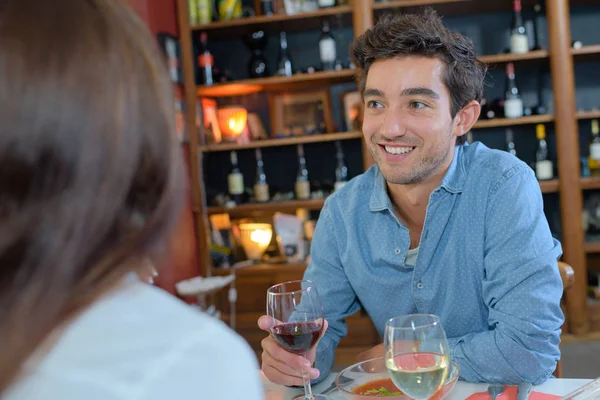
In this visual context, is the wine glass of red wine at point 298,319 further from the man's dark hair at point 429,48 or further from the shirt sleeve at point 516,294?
the man's dark hair at point 429,48

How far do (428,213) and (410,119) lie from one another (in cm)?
26

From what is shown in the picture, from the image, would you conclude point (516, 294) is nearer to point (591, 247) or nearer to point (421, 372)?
point (421, 372)

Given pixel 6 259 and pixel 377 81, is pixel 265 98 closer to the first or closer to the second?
pixel 377 81

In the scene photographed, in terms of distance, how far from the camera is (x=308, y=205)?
3.85 m

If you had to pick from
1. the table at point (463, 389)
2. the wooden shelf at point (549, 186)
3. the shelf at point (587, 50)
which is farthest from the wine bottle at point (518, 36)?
the table at point (463, 389)

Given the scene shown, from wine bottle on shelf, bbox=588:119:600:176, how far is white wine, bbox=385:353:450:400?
3189mm

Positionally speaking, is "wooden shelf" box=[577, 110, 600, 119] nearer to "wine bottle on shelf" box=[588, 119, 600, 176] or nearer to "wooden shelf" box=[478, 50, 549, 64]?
"wine bottle on shelf" box=[588, 119, 600, 176]

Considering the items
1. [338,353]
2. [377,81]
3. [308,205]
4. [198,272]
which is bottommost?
[338,353]

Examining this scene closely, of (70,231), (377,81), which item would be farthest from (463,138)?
(70,231)

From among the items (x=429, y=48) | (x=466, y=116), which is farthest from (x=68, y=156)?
(x=466, y=116)

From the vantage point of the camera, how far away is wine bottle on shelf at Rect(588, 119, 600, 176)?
147 inches

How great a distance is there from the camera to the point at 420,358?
0.93 meters

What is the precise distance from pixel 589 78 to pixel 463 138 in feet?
8.26

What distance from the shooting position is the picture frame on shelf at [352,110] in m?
3.88
